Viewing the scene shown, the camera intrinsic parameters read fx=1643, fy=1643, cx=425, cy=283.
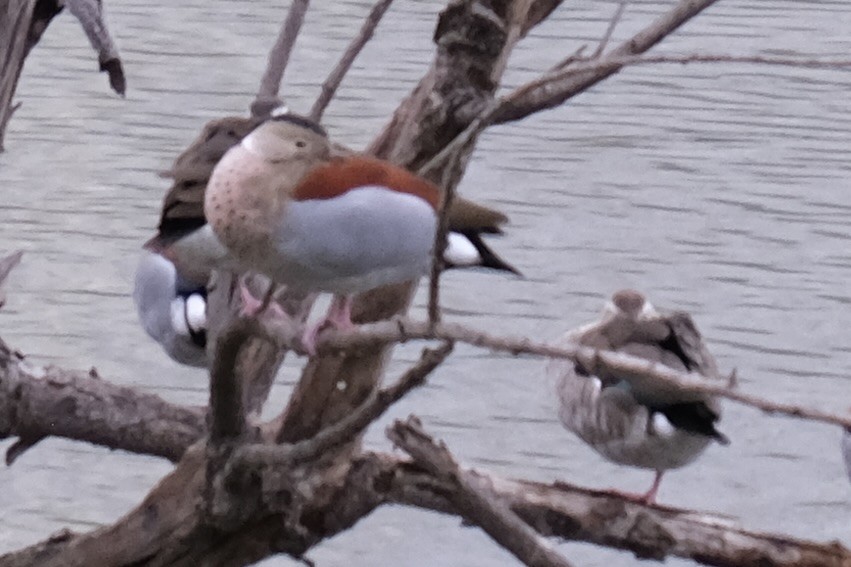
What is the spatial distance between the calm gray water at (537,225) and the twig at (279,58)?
1027mm

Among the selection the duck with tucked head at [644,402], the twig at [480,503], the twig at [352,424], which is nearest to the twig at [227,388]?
the twig at [352,424]

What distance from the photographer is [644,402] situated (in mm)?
2137

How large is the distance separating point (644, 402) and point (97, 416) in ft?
2.37

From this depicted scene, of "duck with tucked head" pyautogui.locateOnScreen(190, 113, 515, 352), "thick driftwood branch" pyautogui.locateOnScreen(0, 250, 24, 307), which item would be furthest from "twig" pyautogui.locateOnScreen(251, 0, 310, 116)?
"duck with tucked head" pyautogui.locateOnScreen(190, 113, 515, 352)

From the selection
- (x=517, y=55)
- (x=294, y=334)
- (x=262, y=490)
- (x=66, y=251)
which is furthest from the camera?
(x=517, y=55)

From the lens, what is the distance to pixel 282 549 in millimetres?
1540

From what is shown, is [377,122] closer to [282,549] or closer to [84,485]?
[84,485]

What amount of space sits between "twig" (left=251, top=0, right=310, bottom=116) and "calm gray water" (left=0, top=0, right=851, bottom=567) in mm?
1027

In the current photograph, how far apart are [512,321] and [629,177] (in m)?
0.71

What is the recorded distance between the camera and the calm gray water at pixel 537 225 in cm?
274

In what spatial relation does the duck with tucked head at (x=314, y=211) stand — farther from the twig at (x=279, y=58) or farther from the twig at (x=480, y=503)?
the twig at (x=279, y=58)

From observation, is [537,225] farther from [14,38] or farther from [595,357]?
[595,357]

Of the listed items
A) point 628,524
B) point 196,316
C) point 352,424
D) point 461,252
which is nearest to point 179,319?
point 196,316

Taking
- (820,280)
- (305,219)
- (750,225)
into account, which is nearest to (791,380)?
(820,280)
